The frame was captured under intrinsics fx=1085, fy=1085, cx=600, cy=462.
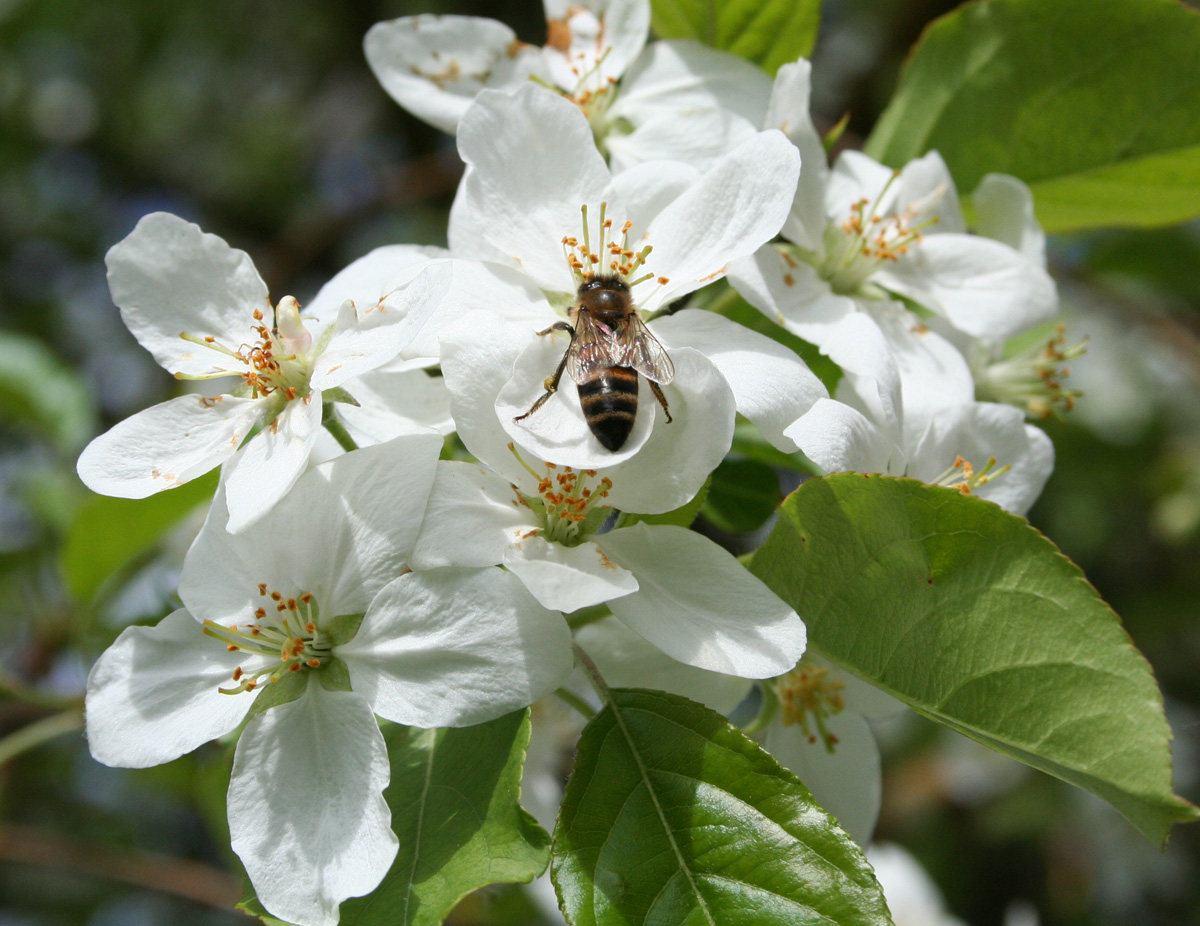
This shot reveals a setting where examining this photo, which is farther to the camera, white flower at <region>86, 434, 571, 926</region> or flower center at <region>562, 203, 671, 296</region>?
flower center at <region>562, 203, 671, 296</region>

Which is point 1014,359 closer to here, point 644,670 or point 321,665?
point 644,670

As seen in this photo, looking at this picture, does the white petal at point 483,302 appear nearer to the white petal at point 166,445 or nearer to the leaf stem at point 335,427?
the leaf stem at point 335,427

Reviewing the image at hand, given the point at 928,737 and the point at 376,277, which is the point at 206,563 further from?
the point at 928,737

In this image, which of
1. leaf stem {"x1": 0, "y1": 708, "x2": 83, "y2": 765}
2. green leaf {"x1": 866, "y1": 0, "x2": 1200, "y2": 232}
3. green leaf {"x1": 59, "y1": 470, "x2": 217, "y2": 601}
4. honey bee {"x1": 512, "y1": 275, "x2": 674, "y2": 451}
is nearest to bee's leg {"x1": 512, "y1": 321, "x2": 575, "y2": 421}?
honey bee {"x1": 512, "y1": 275, "x2": 674, "y2": 451}

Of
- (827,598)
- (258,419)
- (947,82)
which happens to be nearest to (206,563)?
(258,419)

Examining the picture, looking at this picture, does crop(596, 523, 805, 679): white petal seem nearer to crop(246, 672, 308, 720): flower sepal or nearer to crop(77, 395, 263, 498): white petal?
crop(246, 672, 308, 720): flower sepal

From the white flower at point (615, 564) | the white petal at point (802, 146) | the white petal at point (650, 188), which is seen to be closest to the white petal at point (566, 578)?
the white flower at point (615, 564)
